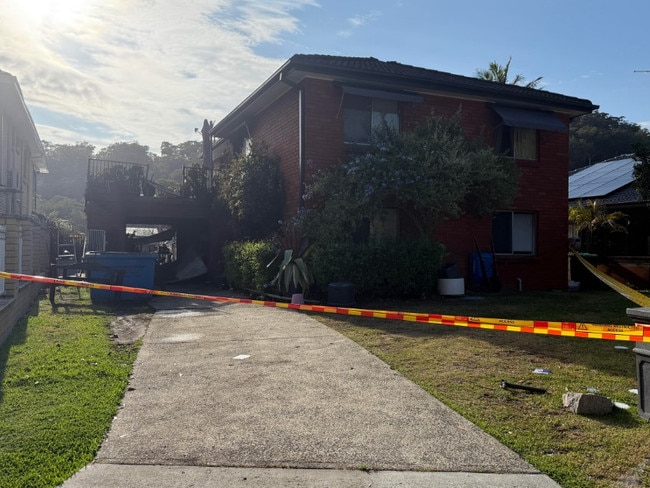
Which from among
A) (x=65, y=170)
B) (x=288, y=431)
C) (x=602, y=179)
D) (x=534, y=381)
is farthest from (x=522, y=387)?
(x=65, y=170)

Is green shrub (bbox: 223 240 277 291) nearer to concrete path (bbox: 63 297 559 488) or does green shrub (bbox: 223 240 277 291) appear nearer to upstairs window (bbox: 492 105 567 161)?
concrete path (bbox: 63 297 559 488)

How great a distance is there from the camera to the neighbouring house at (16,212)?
7.70m

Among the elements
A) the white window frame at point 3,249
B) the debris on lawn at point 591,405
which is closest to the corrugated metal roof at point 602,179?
the debris on lawn at point 591,405

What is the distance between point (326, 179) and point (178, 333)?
5128mm

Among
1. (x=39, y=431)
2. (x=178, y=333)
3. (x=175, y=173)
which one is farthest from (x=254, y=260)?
(x=175, y=173)

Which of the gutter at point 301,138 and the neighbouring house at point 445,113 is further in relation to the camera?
the neighbouring house at point 445,113

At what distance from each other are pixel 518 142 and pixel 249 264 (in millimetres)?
8602

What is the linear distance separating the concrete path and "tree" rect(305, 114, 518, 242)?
491cm

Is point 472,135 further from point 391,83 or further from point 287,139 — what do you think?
point 287,139

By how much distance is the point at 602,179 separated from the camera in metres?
25.4

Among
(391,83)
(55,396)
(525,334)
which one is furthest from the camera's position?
(391,83)

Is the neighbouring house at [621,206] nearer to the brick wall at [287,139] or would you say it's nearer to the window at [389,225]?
the window at [389,225]

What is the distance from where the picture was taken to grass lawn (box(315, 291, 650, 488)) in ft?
11.2

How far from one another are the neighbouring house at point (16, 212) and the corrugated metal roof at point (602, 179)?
21.7 metres
